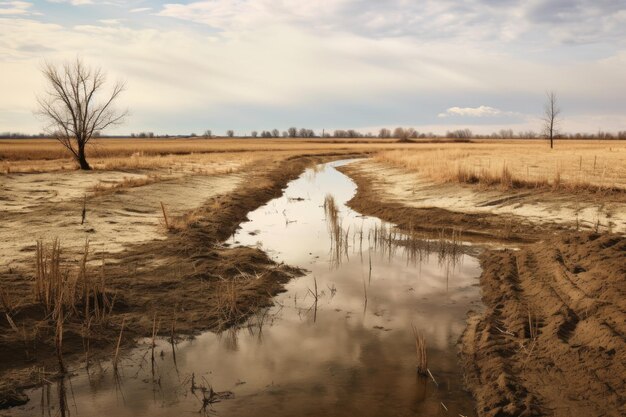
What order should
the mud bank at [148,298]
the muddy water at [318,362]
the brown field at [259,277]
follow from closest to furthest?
the muddy water at [318,362]
the brown field at [259,277]
the mud bank at [148,298]

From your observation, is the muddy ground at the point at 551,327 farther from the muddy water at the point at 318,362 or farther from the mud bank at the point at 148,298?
the mud bank at the point at 148,298

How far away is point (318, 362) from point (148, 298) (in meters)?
3.55

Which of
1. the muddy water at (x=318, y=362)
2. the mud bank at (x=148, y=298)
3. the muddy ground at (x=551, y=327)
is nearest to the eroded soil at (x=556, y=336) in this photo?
the muddy ground at (x=551, y=327)

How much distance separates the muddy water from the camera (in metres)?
5.48

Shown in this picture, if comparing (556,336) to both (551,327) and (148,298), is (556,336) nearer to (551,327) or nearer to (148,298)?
(551,327)

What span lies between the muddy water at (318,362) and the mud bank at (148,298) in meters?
0.37

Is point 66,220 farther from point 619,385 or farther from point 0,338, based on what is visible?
point 619,385

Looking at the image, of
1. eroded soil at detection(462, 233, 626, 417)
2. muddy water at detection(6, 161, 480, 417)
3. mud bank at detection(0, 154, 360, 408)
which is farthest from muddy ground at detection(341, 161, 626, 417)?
mud bank at detection(0, 154, 360, 408)

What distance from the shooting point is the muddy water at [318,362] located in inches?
216

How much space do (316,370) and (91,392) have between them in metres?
2.69

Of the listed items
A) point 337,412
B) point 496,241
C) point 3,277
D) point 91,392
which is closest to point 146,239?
point 3,277

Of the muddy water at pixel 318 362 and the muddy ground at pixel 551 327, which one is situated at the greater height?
the muddy ground at pixel 551 327

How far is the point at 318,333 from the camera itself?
24.7 ft

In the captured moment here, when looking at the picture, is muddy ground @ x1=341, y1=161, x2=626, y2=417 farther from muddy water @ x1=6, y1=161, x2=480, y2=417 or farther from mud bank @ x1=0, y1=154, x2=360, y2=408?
mud bank @ x1=0, y1=154, x2=360, y2=408
